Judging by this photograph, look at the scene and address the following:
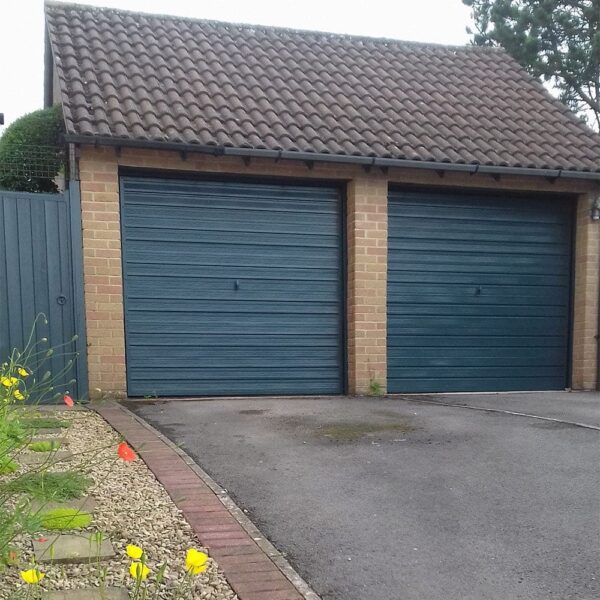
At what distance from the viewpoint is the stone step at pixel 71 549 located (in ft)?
7.09

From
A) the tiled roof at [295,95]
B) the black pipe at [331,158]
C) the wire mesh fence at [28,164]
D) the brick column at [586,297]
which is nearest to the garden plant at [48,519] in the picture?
the black pipe at [331,158]

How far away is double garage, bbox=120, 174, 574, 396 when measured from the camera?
6363mm

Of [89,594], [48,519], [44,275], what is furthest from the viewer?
[44,275]

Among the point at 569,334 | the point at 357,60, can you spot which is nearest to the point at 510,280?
the point at 569,334

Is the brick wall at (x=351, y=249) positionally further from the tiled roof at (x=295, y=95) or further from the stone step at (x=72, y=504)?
the stone step at (x=72, y=504)

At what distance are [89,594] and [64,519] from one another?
22.4 inches

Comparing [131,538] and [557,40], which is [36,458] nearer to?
[131,538]

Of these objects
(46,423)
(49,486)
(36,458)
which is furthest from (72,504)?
(46,423)

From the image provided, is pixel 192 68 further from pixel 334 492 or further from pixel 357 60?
pixel 334 492

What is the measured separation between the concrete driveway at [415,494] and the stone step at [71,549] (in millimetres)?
758

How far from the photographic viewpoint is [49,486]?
2.77 meters

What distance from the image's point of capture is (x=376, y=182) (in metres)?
6.74

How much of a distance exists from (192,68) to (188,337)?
11.7 ft

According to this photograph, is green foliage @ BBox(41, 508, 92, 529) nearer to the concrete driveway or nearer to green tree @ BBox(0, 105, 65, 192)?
the concrete driveway
